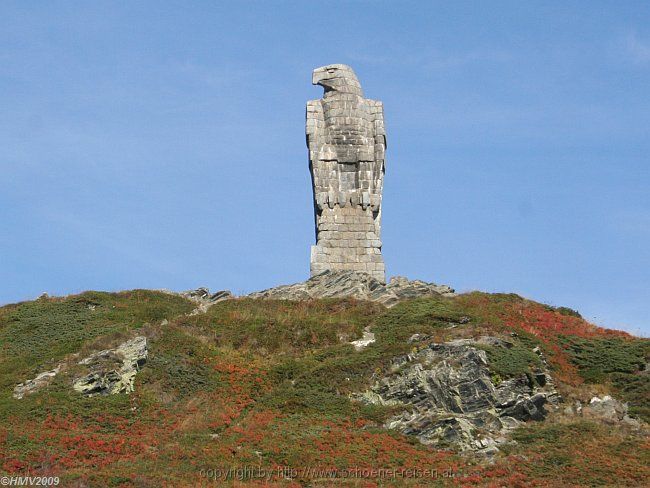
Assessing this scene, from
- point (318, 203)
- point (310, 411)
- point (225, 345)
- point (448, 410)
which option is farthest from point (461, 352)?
point (318, 203)

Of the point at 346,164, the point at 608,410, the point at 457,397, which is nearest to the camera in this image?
the point at 457,397

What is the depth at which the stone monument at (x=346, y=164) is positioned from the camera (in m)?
58.8

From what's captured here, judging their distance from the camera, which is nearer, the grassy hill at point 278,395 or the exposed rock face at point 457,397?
the grassy hill at point 278,395

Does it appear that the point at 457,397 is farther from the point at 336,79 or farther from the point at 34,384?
the point at 336,79

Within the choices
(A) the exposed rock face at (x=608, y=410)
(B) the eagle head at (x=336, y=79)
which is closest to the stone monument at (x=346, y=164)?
(B) the eagle head at (x=336, y=79)

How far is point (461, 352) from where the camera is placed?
44.7m

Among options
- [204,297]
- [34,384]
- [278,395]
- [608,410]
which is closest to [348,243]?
[204,297]

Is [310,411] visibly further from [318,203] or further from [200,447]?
[318,203]

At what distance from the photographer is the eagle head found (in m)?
59.7

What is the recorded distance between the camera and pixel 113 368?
45.5 metres

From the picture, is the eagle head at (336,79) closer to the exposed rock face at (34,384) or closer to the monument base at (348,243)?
the monument base at (348,243)

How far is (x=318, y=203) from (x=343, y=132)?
3.71 metres

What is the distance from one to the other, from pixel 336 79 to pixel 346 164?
425 centimetres

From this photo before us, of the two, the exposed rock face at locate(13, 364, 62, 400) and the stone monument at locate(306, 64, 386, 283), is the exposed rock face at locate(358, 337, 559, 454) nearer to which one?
the exposed rock face at locate(13, 364, 62, 400)
